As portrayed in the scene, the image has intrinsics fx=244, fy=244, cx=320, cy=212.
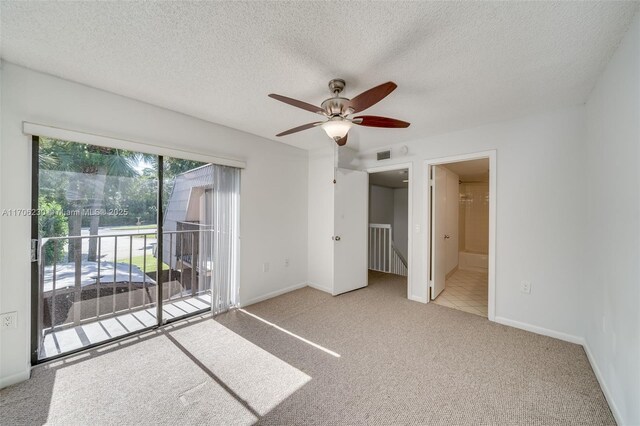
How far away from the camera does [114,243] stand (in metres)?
2.60

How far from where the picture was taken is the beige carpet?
1586mm

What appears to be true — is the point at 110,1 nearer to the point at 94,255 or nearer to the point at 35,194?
the point at 35,194

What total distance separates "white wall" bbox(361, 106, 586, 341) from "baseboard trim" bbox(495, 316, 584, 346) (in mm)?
10

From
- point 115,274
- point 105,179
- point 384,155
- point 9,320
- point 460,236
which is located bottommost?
point 9,320

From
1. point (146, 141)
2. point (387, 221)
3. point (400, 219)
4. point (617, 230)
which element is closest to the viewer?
point (617, 230)

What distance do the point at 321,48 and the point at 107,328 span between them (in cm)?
334

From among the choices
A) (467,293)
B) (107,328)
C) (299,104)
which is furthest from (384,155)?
(107,328)

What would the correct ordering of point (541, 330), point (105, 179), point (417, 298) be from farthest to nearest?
point (417, 298) < point (541, 330) < point (105, 179)

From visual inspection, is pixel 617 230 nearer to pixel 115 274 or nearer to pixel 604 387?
pixel 604 387

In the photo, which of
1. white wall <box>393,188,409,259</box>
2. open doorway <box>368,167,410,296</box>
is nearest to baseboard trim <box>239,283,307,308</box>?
open doorway <box>368,167,410,296</box>

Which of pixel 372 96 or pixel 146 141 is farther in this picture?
pixel 146 141

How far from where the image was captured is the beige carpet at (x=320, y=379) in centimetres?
159

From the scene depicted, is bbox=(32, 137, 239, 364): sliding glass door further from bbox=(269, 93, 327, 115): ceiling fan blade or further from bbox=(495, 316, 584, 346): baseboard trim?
bbox=(495, 316, 584, 346): baseboard trim

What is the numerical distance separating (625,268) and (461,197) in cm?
525
